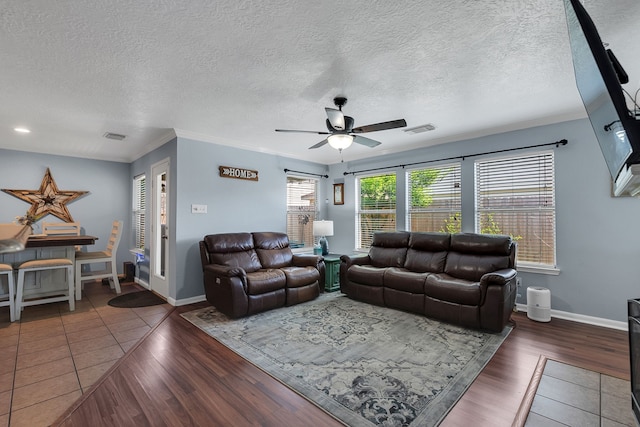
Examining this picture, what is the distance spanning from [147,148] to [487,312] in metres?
5.45

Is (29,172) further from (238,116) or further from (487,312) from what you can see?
(487,312)

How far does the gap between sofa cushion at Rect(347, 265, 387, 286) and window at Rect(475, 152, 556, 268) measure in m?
1.64

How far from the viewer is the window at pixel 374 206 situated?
17.6 feet

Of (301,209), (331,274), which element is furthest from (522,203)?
(301,209)

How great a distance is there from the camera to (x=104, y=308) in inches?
158

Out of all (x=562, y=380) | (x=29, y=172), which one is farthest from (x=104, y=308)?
(x=562, y=380)

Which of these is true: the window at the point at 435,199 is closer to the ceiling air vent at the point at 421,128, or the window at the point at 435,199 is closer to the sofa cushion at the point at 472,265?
the sofa cushion at the point at 472,265

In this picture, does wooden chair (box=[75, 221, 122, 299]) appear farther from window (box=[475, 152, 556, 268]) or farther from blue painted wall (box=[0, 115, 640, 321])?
window (box=[475, 152, 556, 268])

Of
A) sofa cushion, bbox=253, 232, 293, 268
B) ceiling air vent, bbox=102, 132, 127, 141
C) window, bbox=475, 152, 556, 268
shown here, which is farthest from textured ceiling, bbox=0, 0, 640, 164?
sofa cushion, bbox=253, 232, 293, 268

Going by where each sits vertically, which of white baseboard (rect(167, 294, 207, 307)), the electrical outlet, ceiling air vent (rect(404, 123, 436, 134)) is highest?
ceiling air vent (rect(404, 123, 436, 134))

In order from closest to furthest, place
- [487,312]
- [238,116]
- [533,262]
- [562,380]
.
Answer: [562,380], [487,312], [238,116], [533,262]

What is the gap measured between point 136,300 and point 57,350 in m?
1.65

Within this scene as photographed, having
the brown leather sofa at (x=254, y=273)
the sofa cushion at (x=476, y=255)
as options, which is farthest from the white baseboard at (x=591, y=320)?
the brown leather sofa at (x=254, y=273)

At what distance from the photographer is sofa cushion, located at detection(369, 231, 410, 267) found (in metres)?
4.53
